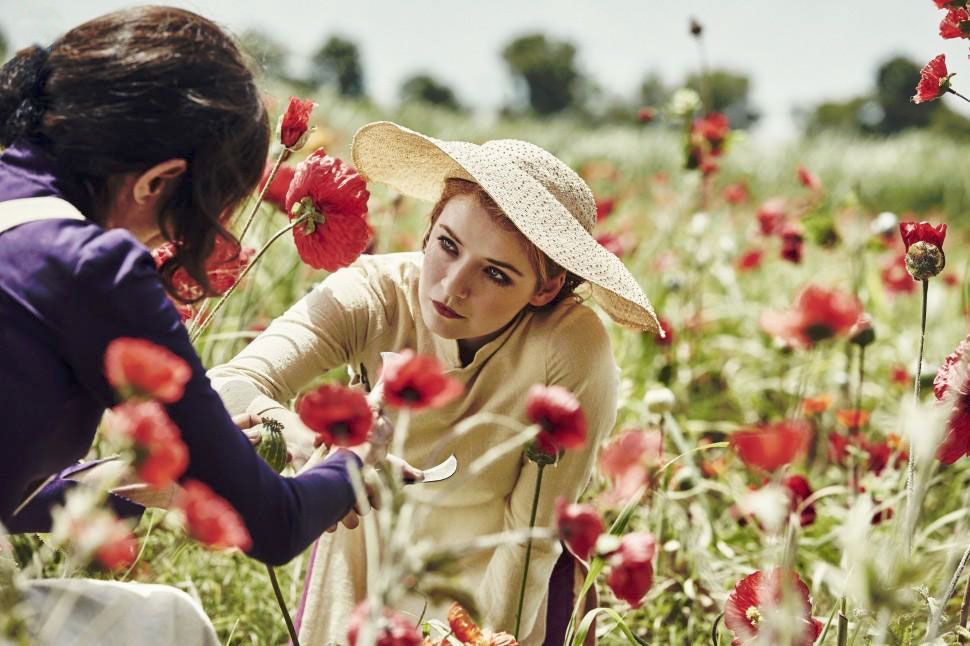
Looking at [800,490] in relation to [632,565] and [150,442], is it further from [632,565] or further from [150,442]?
[150,442]

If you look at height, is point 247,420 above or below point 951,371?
below

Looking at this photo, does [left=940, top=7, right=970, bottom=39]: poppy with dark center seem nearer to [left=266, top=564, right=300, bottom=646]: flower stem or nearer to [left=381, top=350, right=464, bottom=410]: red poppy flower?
[left=381, top=350, right=464, bottom=410]: red poppy flower

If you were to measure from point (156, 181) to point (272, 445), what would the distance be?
0.32 m

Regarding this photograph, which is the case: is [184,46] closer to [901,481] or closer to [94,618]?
[94,618]

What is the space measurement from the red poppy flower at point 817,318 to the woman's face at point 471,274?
1.69 ft

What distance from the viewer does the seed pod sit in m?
1.14

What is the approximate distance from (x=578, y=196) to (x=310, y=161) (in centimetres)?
41

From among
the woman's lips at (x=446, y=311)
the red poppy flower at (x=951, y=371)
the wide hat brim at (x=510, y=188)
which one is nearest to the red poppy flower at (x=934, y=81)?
the red poppy flower at (x=951, y=371)

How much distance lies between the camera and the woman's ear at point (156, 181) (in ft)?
3.49

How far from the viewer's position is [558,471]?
149 centimetres

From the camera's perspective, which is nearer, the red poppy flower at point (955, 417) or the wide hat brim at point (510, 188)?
the red poppy flower at point (955, 417)

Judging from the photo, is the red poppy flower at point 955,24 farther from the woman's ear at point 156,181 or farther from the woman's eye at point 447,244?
the woman's ear at point 156,181

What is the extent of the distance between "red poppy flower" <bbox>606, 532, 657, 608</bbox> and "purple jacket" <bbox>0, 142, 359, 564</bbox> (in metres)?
0.27

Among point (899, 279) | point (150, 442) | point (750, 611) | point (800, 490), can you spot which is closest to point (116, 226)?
point (150, 442)
